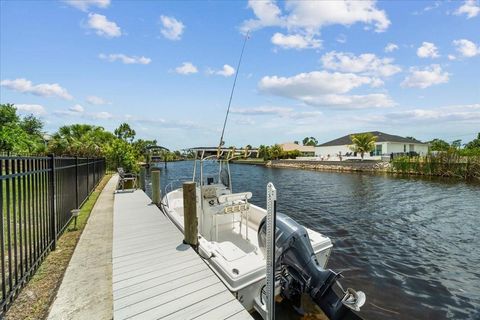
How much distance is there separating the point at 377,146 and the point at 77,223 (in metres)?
50.2

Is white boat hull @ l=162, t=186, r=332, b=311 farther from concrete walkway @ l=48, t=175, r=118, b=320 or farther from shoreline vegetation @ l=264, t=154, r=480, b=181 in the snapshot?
shoreline vegetation @ l=264, t=154, r=480, b=181

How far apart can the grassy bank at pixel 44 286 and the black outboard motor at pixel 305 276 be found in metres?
3.27

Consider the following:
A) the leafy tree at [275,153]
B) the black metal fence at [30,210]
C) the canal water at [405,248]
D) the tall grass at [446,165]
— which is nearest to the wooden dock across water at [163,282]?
the black metal fence at [30,210]

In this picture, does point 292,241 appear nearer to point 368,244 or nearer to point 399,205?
point 368,244

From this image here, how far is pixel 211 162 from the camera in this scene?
7008 millimetres

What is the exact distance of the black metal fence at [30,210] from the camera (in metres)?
2.99

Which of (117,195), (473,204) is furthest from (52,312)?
(473,204)

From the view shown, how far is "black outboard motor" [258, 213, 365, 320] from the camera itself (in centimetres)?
337

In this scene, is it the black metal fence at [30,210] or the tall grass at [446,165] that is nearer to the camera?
the black metal fence at [30,210]

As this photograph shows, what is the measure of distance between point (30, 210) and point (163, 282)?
9.47ft

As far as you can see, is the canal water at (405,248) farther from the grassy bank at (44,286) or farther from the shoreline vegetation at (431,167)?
the shoreline vegetation at (431,167)

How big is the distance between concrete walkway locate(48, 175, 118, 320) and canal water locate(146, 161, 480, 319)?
306 cm

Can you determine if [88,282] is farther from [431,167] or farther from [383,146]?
[383,146]

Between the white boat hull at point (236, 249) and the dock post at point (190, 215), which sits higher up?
the dock post at point (190, 215)
